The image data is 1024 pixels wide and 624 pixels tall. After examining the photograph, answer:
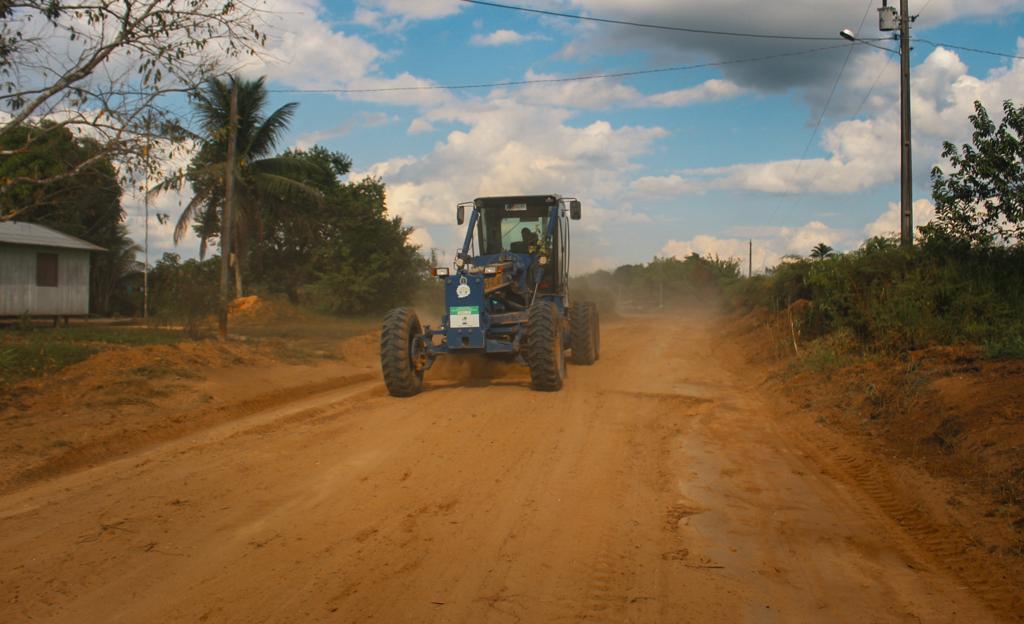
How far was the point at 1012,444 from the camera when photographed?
6539 mm

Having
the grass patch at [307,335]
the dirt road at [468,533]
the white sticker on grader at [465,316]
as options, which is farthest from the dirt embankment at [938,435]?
the grass patch at [307,335]

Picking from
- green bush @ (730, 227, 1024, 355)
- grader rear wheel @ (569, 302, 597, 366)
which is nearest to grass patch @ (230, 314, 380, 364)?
grader rear wheel @ (569, 302, 597, 366)

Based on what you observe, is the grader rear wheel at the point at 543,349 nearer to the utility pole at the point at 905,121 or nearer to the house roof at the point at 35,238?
the utility pole at the point at 905,121

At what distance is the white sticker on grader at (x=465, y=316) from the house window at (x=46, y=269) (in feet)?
60.8

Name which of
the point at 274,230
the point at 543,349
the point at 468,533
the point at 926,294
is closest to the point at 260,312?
the point at 274,230

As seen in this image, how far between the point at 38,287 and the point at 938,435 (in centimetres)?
2520

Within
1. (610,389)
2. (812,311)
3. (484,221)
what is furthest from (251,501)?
(812,311)

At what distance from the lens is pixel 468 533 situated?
17.5 ft

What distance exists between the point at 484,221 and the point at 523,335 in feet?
10.6

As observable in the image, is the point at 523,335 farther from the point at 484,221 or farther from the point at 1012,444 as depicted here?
the point at 1012,444

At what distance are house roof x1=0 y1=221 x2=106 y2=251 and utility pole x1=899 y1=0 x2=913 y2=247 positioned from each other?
77.3 feet

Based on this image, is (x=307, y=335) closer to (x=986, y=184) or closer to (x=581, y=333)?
(x=581, y=333)

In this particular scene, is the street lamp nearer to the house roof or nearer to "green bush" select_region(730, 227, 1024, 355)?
"green bush" select_region(730, 227, 1024, 355)

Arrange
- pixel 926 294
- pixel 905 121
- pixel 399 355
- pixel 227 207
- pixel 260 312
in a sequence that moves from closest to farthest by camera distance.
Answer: pixel 399 355 → pixel 926 294 → pixel 905 121 → pixel 227 207 → pixel 260 312
